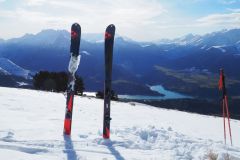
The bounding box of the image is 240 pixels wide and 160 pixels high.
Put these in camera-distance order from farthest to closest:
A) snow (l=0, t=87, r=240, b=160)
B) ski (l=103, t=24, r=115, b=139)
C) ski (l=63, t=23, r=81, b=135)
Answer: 1. ski (l=103, t=24, r=115, b=139)
2. ski (l=63, t=23, r=81, b=135)
3. snow (l=0, t=87, r=240, b=160)

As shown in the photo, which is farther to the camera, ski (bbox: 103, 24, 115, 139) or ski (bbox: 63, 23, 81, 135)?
ski (bbox: 103, 24, 115, 139)

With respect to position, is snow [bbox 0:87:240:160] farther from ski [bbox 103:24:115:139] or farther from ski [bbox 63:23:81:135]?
ski [bbox 63:23:81:135]

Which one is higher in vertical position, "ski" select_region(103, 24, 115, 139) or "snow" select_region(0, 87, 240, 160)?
"ski" select_region(103, 24, 115, 139)

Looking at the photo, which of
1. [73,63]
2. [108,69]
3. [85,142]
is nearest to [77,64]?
[73,63]

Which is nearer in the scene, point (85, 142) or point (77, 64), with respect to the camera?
point (85, 142)

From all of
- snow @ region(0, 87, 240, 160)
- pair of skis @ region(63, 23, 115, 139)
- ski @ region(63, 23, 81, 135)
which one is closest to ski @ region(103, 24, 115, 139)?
pair of skis @ region(63, 23, 115, 139)

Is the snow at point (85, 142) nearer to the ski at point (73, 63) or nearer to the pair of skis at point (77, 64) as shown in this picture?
the pair of skis at point (77, 64)

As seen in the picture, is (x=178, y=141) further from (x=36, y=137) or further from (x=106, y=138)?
(x=36, y=137)

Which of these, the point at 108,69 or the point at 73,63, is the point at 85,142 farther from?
the point at 73,63

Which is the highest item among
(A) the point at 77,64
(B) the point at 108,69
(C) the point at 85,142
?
(A) the point at 77,64

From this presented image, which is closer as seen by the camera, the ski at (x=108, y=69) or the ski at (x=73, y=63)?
the ski at (x=73, y=63)

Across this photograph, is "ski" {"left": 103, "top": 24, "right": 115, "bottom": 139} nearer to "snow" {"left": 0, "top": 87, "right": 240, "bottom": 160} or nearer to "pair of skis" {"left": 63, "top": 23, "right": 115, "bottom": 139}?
"pair of skis" {"left": 63, "top": 23, "right": 115, "bottom": 139}

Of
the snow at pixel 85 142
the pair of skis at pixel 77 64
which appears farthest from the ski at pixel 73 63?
the snow at pixel 85 142

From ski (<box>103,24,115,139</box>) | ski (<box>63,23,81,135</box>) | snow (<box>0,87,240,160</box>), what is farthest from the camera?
ski (<box>103,24,115,139</box>)
